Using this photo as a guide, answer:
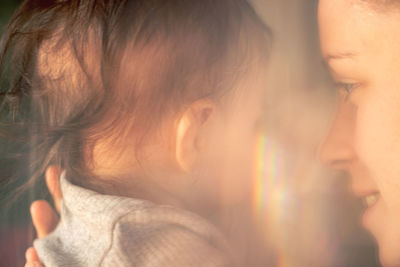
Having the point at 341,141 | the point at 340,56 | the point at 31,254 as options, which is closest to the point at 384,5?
the point at 340,56

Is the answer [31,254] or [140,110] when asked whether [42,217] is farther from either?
[140,110]

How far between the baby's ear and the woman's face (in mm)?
166

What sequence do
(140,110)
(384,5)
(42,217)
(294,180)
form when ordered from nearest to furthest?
(384,5)
(140,110)
(294,180)
(42,217)

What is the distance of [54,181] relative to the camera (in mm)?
709

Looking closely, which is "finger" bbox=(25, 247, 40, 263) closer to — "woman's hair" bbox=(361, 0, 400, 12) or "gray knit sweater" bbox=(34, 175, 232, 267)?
"gray knit sweater" bbox=(34, 175, 232, 267)

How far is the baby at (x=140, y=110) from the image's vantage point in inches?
18.3

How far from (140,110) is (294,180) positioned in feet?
0.86

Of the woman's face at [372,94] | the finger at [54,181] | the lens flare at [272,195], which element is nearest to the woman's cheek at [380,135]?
the woman's face at [372,94]

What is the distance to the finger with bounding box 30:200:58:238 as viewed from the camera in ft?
2.31

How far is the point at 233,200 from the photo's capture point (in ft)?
2.06

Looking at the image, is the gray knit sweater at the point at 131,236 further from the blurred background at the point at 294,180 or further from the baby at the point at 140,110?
the blurred background at the point at 294,180

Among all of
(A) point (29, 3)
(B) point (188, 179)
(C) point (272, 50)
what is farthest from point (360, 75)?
(A) point (29, 3)

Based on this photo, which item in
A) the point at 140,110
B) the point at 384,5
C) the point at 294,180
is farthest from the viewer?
the point at 294,180

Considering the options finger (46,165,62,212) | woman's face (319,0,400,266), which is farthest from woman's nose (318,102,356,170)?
finger (46,165,62,212)
